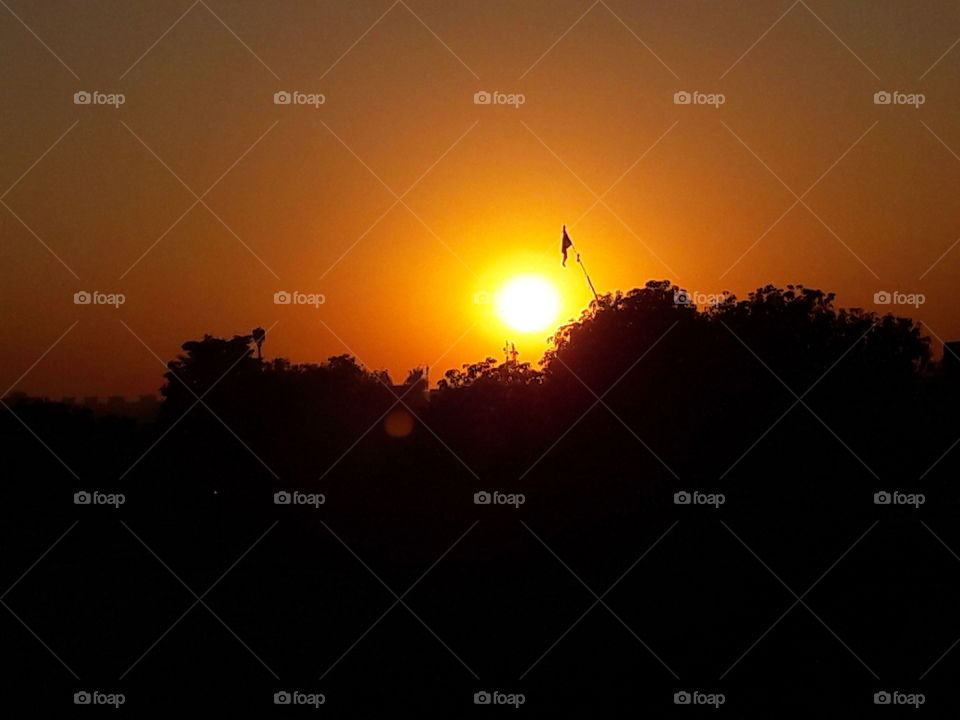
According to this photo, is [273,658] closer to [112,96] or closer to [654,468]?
[112,96]

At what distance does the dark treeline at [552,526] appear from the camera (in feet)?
65.6

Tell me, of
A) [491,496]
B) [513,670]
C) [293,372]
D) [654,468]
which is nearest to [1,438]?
[293,372]

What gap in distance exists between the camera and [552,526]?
100ft

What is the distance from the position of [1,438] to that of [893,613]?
1306 inches

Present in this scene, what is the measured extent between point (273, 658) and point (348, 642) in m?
1.59

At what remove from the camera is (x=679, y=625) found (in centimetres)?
2272

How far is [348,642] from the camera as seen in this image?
21.6 m

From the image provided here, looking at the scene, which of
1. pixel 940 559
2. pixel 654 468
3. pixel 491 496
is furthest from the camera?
pixel 654 468

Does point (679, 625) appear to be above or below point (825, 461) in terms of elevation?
below

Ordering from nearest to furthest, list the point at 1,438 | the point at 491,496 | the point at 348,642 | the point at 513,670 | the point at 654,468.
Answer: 1. the point at 513,670
2. the point at 348,642
3. the point at 491,496
4. the point at 654,468
5. the point at 1,438

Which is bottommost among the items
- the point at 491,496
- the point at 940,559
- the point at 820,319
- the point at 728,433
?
the point at 940,559

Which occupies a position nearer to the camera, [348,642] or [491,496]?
[348,642]

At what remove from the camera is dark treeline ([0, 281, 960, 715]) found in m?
20.0

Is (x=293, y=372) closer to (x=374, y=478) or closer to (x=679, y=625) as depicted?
(x=374, y=478)
